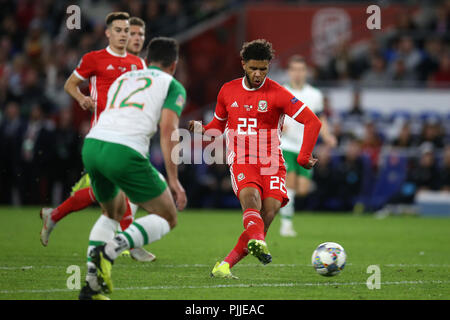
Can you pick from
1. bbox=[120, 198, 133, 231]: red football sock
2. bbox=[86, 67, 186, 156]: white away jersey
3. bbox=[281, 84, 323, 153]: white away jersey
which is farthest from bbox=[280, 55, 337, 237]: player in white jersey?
bbox=[86, 67, 186, 156]: white away jersey

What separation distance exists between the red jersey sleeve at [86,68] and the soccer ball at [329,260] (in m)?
3.52

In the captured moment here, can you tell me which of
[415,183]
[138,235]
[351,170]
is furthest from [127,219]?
[415,183]

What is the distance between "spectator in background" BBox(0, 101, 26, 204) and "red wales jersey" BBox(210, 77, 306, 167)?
12096 mm

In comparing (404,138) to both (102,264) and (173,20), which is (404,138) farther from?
(102,264)

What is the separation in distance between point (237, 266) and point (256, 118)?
1816 mm

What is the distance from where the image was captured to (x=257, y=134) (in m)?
8.01

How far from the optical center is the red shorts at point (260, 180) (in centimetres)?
780

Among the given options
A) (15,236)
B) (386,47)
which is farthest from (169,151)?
(386,47)

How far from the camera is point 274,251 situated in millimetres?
10492

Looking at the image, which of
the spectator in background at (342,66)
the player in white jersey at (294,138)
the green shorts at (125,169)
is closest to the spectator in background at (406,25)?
the spectator in background at (342,66)

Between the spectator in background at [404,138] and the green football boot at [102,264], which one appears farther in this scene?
the spectator in background at [404,138]

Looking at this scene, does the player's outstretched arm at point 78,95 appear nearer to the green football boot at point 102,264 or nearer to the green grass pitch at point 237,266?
the green grass pitch at point 237,266

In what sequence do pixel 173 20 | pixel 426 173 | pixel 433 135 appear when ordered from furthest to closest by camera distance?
pixel 173 20, pixel 433 135, pixel 426 173

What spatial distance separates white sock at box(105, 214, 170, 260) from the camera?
6.10 m
